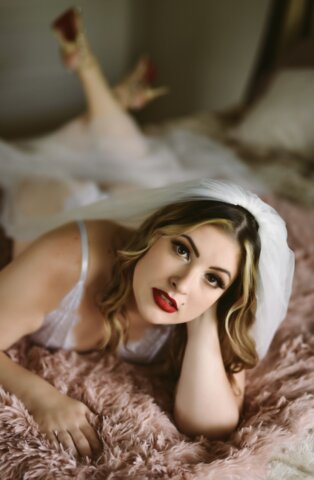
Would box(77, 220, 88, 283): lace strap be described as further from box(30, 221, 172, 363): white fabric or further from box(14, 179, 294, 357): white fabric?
box(14, 179, 294, 357): white fabric

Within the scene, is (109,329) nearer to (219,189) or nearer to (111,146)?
(219,189)

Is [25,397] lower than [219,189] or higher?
lower

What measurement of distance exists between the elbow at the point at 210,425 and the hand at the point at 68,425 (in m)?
0.19

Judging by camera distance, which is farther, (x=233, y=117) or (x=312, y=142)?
(x=233, y=117)

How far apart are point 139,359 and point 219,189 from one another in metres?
0.47

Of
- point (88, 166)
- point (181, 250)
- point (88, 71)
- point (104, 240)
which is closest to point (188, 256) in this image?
point (181, 250)

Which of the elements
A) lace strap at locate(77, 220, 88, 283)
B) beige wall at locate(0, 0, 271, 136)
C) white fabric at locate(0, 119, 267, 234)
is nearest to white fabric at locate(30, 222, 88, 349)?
lace strap at locate(77, 220, 88, 283)

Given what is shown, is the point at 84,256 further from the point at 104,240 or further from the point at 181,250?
the point at 181,250

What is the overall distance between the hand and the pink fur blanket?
0.02 meters

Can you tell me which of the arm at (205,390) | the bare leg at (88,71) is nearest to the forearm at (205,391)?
the arm at (205,390)

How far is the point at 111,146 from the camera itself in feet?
6.37

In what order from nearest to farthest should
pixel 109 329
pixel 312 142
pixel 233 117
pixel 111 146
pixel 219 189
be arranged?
pixel 219 189
pixel 109 329
pixel 111 146
pixel 312 142
pixel 233 117

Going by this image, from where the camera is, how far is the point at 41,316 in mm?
1014

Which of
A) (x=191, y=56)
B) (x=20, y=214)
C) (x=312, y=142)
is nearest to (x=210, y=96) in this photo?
(x=191, y=56)
